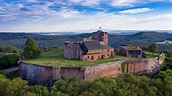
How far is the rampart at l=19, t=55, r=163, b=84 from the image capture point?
36.1 m

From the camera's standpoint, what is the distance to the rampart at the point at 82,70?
3612cm

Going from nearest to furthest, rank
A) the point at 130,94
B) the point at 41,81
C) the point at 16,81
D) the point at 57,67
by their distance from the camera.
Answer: the point at 130,94, the point at 16,81, the point at 57,67, the point at 41,81

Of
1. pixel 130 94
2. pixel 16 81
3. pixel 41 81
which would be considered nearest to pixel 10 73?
pixel 41 81

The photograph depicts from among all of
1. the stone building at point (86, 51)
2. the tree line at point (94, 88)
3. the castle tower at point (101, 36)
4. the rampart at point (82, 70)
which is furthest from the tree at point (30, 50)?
the castle tower at point (101, 36)

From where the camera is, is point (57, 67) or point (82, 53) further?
point (82, 53)

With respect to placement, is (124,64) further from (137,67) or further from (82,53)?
(82,53)

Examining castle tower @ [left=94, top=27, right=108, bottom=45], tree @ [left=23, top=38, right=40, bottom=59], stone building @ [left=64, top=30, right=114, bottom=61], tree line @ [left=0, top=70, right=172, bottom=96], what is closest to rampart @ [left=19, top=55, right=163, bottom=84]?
tree line @ [left=0, top=70, right=172, bottom=96]

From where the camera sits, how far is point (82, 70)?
118ft

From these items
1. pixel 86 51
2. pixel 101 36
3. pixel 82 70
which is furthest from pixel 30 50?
pixel 101 36

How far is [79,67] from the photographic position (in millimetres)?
35844

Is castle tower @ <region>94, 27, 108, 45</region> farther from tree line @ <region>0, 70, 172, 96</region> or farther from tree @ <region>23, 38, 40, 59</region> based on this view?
tree line @ <region>0, 70, 172, 96</region>

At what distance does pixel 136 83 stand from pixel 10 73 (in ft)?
87.1

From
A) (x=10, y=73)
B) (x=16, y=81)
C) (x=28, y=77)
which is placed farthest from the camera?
(x=10, y=73)

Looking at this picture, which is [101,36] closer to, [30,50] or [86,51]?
[86,51]
